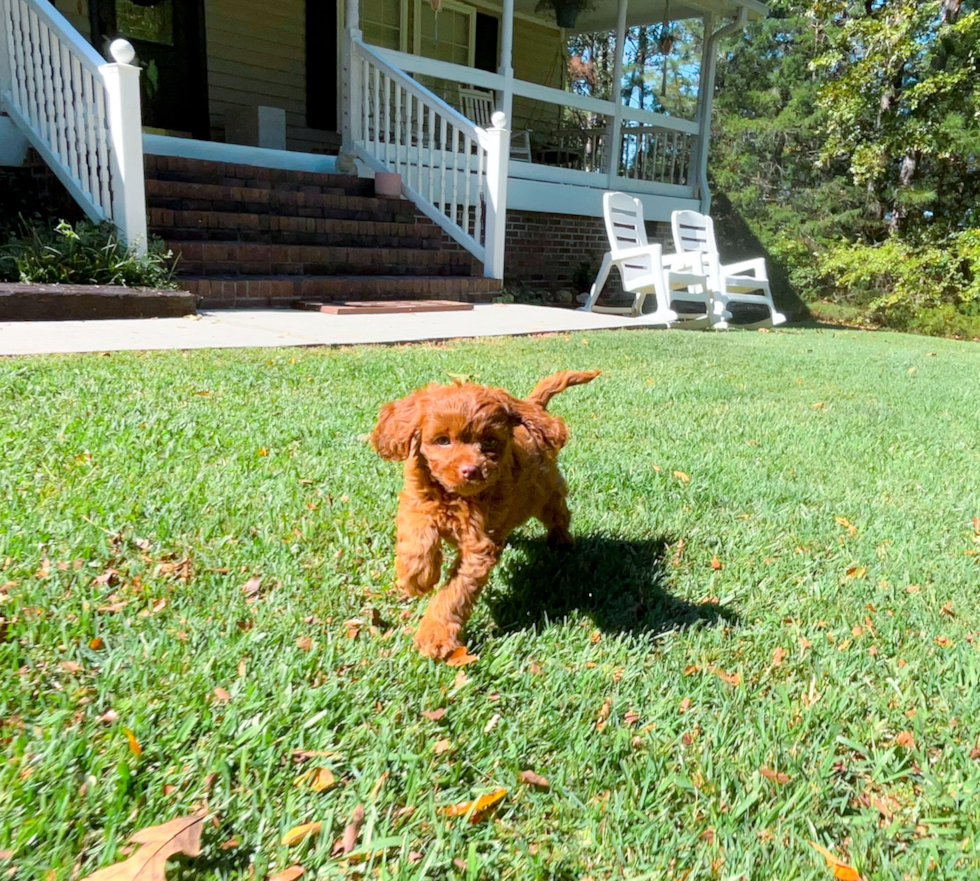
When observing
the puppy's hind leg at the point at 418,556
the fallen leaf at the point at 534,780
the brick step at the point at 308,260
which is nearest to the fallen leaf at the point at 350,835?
the fallen leaf at the point at 534,780

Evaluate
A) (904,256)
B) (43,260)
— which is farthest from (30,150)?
(904,256)

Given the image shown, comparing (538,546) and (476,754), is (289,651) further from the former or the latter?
(538,546)

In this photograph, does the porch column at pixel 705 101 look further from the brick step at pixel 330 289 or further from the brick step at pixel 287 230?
the brick step at pixel 287 230

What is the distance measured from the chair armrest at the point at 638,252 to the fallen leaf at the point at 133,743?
29.9 feet

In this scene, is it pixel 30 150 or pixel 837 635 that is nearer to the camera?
pixel 837 635

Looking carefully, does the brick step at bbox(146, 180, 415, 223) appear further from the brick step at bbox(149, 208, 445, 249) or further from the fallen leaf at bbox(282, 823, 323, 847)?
the fallen leaf at bbox(282, 823, 323, 847)

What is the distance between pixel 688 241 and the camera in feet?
38.1

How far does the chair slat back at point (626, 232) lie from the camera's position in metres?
10.2

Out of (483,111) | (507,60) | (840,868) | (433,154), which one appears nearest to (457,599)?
(840,868)

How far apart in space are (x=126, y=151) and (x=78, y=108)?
2.52ft

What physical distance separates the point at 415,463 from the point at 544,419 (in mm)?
361

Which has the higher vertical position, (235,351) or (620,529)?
(235,351)

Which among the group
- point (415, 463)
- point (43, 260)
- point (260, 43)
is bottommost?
point (415, 463)

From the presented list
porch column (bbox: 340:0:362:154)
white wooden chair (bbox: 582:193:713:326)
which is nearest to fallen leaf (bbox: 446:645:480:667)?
white wooden chair (bbox: 582:193:713:326)
